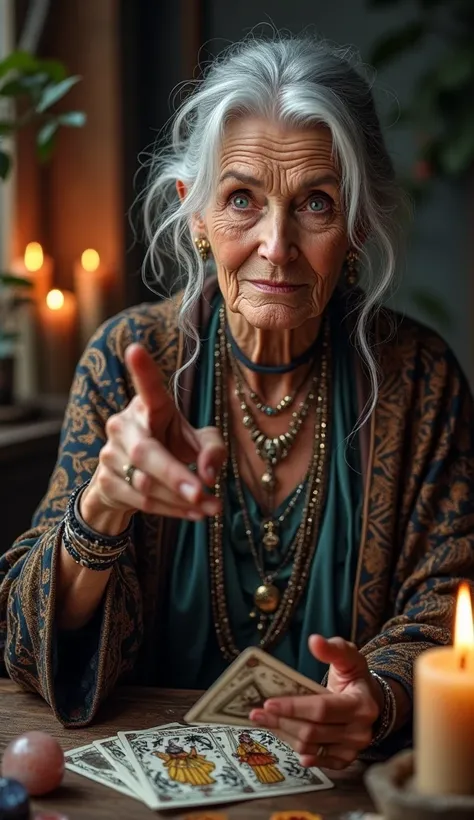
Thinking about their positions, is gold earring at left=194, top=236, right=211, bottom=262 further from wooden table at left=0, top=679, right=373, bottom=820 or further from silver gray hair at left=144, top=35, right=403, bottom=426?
wooden table at left=0, top=679, right=373, bottom=820

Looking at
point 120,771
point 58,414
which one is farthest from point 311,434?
point 58,414

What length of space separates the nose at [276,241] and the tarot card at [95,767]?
76 centimetres

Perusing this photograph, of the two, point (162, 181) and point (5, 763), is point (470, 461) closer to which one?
point (162, 181)

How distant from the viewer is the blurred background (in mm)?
2670

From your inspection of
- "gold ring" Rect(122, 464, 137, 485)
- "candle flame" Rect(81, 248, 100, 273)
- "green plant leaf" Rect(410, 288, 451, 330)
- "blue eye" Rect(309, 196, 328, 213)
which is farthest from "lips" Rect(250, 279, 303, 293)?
"green plant leaf" Rect(410, 288, 451, 330)

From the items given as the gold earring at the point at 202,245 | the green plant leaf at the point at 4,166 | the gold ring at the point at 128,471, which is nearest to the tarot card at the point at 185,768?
the gold ring at the point at 128,471

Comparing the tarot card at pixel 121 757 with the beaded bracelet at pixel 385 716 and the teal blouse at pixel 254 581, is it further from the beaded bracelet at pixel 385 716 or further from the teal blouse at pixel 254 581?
the teal blouse at pixel 254 581

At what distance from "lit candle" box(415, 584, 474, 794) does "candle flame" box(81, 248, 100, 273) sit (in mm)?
2509

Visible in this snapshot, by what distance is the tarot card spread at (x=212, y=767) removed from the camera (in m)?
1.22

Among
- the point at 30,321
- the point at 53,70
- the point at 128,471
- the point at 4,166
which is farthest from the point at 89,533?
the point at 30,321

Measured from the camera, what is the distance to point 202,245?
1850 mm

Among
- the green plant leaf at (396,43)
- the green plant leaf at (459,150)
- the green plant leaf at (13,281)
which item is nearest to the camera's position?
the green plant leaf at (13,281)

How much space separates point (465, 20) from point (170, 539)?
3.40 m

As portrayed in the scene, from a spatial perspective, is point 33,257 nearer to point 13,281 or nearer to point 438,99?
point 13,281
